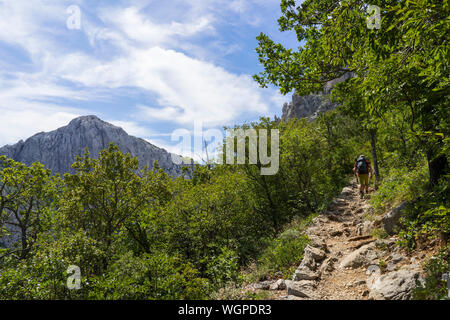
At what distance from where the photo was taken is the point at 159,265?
5.66 m

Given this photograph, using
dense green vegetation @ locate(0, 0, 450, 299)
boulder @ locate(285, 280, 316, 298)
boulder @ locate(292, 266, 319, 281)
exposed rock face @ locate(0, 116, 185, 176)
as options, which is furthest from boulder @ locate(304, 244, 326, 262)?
exposed rock face @ locate(0, 116, 185, 176)

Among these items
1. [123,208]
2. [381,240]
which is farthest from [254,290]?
[123,208]

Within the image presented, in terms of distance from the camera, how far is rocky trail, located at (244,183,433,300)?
4262mm

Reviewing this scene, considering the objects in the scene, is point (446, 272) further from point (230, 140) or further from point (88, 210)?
point (88, 210)

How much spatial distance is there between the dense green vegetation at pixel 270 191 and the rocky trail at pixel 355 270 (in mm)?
473

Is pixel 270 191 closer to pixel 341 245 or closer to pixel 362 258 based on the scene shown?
pixel 341 245

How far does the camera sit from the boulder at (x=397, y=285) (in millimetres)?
3900

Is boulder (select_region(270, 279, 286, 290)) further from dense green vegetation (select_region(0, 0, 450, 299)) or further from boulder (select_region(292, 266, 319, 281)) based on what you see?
dense green vegetation (select_region(0, 0, 450, 299))

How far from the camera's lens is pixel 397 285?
13.3ft

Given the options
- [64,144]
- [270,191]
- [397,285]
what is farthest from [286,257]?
[64,144]

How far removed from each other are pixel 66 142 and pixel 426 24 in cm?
20243

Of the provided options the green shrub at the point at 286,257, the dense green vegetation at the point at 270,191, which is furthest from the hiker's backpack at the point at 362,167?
the green shrub at the point at 286,257

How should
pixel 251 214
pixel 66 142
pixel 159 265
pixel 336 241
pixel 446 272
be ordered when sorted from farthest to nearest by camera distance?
pixel 66 142 < pixel 251 214 < pixel 336 241 < pixel 159 265 < pixel 446 272

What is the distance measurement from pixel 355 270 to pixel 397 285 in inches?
72.3
